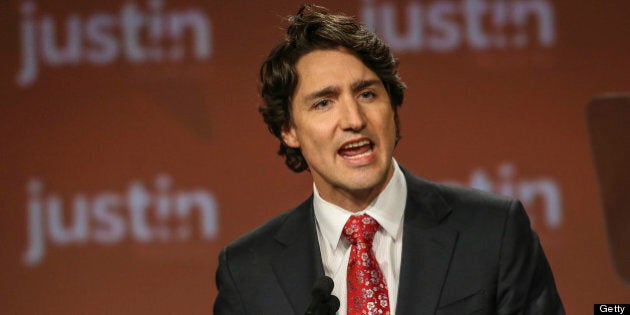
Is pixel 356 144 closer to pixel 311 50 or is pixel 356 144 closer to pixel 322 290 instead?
pixel 311 50

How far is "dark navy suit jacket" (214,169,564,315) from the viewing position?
2.22 metres

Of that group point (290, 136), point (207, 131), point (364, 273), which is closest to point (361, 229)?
point (364, 273)

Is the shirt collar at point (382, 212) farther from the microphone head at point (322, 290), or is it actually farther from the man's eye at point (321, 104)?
the microphone head at point (322, 290)

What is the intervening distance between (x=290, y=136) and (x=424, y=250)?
0.55 m

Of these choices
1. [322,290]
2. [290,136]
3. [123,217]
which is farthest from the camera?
[123,217]

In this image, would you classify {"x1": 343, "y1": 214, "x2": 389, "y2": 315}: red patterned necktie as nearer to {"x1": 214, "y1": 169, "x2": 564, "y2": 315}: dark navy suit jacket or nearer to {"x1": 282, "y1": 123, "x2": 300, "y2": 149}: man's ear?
{"x1": 214, "y1": 169, "x2": 564, "y2": 315}: dark navy suit jacket

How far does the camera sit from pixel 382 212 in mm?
2404

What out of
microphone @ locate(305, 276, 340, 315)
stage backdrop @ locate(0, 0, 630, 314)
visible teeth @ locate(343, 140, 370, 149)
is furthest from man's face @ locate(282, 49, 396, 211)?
stage backdrop @ locate(0, 0, 630, 314)

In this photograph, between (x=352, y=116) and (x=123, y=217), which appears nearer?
(x=352, y=116)

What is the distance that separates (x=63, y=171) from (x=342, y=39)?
173cm

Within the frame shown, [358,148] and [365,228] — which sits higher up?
[358,148]

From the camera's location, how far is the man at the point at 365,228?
2.25 metres

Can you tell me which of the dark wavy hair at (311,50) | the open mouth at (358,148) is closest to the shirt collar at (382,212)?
the open mouth at (358,148)

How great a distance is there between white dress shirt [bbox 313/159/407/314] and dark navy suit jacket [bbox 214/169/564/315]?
0.03 m
